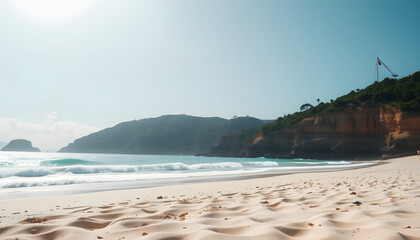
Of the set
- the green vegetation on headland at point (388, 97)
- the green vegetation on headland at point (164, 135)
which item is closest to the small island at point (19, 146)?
the green vegetation on headland at point (164, 135)

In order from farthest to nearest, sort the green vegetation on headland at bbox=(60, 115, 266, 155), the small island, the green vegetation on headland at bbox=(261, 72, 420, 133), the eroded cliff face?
the small island → the green vegetation on headland at bbox=(60, 115, 266, 155) → the green vegetation on headland at bbox=(261, 72, 420, 133) → the eroded cliff face

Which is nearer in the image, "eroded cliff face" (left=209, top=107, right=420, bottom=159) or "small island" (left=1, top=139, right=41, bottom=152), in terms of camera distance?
"eroded cliff face" (left=209, top=107, right=420, bottom=159)

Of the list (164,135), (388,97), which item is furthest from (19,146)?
(388,97)

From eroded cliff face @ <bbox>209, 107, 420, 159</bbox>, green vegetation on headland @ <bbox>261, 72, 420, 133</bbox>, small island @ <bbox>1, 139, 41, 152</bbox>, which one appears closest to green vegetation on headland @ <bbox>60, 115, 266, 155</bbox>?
small island @ <bbox>1, 139, 41, 152</bbox>

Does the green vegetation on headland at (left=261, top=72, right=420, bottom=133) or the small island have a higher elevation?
the green vegetation on headland at (left=261, top=72, right=420, bottom=133)

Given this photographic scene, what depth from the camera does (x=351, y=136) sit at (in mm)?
49688

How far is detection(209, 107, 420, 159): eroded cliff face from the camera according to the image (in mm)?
40469

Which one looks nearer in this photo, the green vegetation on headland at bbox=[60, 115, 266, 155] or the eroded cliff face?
the eroded cliff face

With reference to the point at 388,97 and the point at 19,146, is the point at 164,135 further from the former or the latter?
the point at 388,97

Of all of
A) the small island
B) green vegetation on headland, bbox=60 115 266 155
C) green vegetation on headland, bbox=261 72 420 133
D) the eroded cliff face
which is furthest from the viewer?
the small island

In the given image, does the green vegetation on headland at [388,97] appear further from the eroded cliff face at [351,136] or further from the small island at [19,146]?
the small island at [19,146]

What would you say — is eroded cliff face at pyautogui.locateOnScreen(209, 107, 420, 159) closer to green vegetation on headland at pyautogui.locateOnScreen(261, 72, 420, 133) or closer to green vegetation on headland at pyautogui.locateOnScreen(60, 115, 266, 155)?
green vegetation on headland at pyautogui.locateOnScreen(261, 72, 420, 133)

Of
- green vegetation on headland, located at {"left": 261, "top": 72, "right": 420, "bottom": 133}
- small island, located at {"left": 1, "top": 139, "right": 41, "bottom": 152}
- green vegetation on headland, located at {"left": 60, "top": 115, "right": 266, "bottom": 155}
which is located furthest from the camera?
small island, located at {"left": 1, "top": 139, "right": 41, "bottom": 152}

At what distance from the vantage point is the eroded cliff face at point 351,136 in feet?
133
